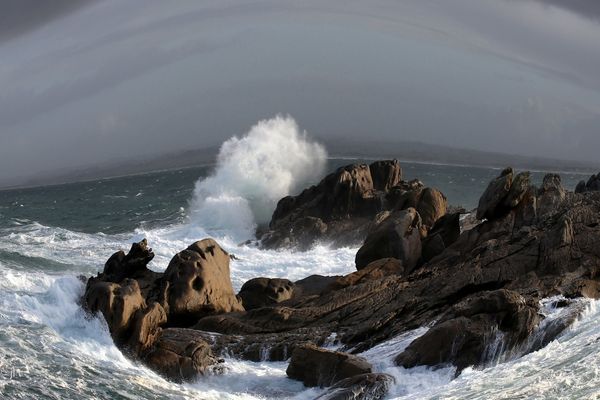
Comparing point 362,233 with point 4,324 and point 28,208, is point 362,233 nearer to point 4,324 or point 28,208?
point 4,324

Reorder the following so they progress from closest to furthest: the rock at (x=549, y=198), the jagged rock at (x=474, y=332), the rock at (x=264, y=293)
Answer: the jagged rock at (x=474, y=332) < the rock at (x=264, y=293) < the rock at (x=549, y=198)

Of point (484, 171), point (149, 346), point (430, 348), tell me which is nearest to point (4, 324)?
point (149, 346)

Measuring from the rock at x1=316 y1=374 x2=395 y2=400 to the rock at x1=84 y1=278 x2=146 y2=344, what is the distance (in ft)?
19.7

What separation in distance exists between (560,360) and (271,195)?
51529 millimetres

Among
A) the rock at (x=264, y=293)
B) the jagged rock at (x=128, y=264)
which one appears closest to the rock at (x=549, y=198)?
the rock at (x=264, y=293)

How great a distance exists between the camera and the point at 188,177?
11638 centimetres

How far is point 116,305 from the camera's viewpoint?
27.3 metres

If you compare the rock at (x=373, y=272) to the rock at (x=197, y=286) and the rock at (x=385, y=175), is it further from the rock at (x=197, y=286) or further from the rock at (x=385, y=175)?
the rock at (x=385, y=175)

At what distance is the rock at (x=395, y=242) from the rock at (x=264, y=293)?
13.7 ft

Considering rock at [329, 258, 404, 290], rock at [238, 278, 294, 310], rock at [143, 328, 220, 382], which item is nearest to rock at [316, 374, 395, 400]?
rock at [143, 328, 220, 382]

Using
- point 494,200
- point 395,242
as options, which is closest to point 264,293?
point 395,242

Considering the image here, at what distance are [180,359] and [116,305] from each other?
232 cm

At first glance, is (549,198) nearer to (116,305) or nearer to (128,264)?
(128,264)

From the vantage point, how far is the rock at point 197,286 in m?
32.1
